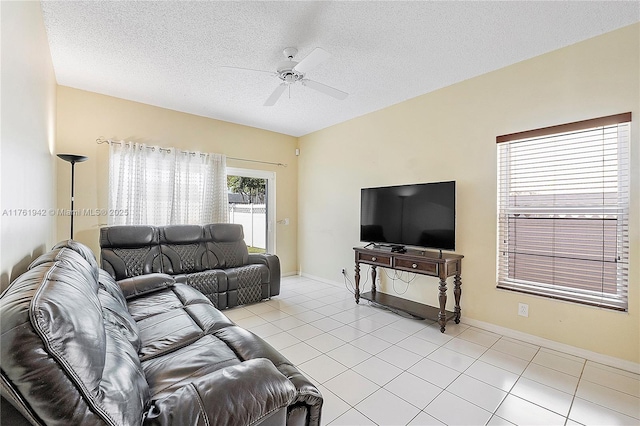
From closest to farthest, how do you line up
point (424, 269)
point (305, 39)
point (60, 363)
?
1. point (60, 363)
2. point (305, 39)
3. point (424, 269)

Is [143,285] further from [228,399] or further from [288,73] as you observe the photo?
[288,73]

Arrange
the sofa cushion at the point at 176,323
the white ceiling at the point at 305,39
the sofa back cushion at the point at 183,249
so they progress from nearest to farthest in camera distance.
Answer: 1. the sofa cushion at the point at 176,323
2. the white ceiling at the point at 305,39
3. the sofa back cushion at the point at 183,249

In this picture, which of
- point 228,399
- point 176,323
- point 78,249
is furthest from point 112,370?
point 78,249

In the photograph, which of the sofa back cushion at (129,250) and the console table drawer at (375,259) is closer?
A: the sofa back cushion at (129,250)

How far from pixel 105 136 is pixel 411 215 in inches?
152

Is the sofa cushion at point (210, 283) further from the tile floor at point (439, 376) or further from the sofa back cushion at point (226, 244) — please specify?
the tile floor at point (439, 376)

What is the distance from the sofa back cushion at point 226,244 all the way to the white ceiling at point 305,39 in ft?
5.81

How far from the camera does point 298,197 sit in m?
5.56

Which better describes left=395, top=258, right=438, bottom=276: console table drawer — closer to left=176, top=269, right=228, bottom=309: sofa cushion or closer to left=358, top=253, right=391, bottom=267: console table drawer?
left=358, top=253, right=391, bottom=267: console table drawer

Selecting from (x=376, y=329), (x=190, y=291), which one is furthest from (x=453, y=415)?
(x=190, y=291)

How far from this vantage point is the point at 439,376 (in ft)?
7.13

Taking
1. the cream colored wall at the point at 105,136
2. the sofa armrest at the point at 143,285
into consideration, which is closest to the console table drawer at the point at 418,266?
the sofa armrest at the point at 143,285

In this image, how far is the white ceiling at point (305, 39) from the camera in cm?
208

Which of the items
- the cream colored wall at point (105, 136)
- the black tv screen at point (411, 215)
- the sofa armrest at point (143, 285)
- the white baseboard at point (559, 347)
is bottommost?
the white baseboard at point (559, 347)
